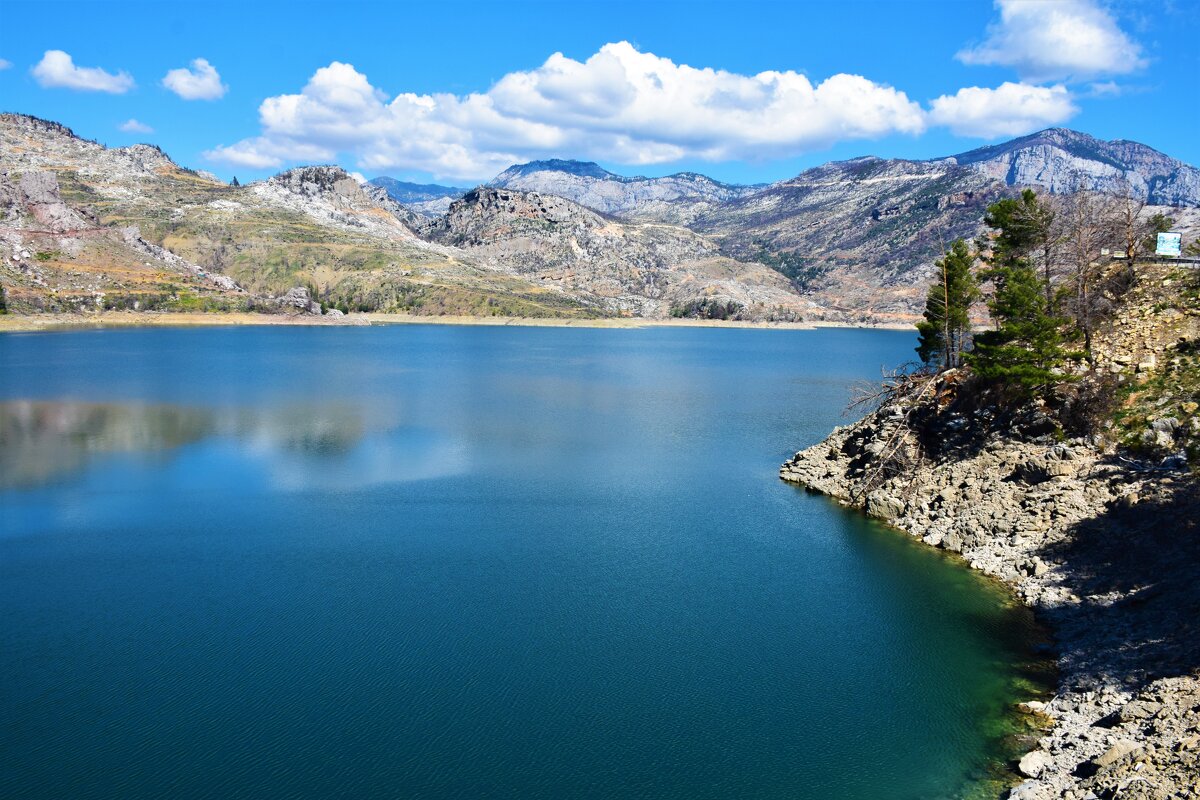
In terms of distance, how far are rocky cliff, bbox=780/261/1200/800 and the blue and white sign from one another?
1.88 m

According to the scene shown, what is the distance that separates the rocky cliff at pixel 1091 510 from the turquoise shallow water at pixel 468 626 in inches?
73.3

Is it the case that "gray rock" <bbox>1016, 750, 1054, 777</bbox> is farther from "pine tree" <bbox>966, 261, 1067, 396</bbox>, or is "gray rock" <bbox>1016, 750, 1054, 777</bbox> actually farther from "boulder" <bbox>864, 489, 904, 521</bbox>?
"pine tree" <bbox>966, 261, 1067, 396</bbox>

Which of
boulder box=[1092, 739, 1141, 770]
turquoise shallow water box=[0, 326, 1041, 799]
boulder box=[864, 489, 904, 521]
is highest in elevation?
boulder box=[864, 489, 904, 521]

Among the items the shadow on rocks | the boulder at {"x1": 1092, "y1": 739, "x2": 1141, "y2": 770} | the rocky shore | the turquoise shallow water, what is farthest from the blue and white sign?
the boulder at {"x1": 1092, "y1": 739, "x2": 1141, "y2": 770}

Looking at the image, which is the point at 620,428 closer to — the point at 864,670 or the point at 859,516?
the point at 859,516

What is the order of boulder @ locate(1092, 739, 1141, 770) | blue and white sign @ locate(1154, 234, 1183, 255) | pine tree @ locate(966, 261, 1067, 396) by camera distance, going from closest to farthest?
boulder @ locate(1092, 739, 1141, 770) → pine tree @ locate(966, 261, 1067, 396) → blue and white sign @ locate(1154, 234, 1183, 255)

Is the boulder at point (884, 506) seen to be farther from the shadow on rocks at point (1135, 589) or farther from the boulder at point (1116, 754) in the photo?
the boulder at point (1116, 754)

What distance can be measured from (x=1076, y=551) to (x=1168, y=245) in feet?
77.7

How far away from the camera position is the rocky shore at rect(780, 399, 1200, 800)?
18.5 metres

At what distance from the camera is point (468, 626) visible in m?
27.5

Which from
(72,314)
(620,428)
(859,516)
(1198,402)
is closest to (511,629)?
(859,516)

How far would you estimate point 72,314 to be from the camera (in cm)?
16688

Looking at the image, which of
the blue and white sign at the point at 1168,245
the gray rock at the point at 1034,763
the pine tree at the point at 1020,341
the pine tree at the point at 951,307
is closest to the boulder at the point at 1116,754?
the gray rock at the point at 1034,763

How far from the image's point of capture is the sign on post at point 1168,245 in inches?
1693
